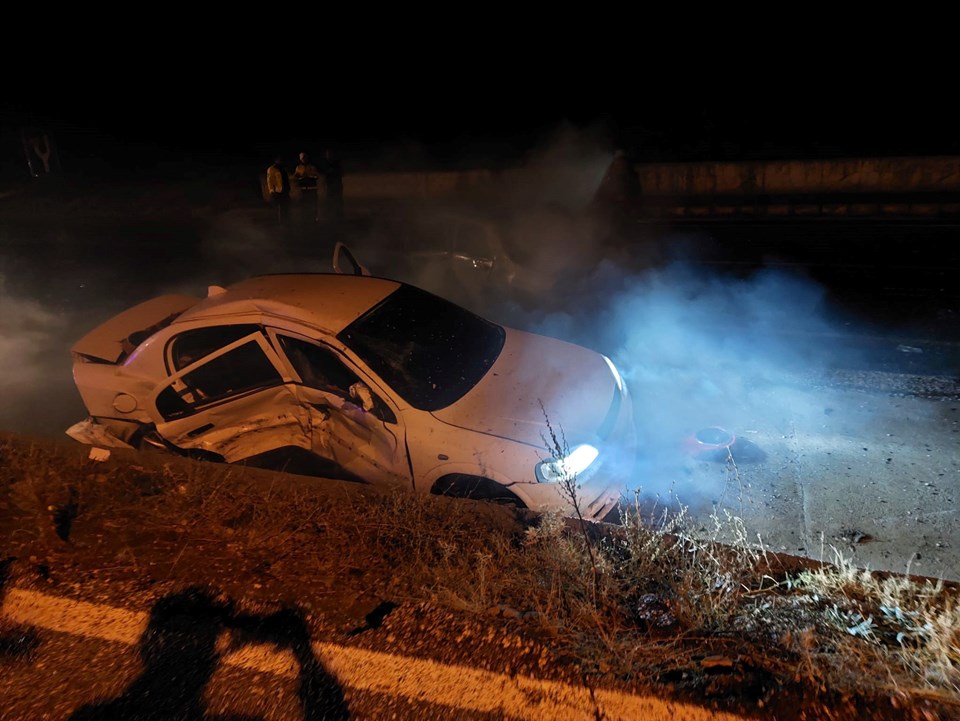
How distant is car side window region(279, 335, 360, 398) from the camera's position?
444 centimetres

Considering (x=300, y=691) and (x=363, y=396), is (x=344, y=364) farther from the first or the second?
(x=300, y=691)

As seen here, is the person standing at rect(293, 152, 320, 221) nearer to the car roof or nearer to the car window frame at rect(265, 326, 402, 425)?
the car roof

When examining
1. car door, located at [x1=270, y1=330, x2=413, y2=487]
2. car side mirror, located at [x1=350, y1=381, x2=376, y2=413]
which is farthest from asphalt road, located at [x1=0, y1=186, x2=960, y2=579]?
car side mirror, located at [x1=350, y1=381, x2=376, y2=413]

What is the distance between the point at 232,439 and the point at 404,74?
2569cm

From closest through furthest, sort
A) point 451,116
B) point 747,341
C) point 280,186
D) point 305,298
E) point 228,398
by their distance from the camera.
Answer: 1. point 228,398
2. point 305,298
3. point 747,341
4. point 280,186
5. point 451,116

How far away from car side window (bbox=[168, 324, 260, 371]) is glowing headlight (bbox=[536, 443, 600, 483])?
257 centimetres

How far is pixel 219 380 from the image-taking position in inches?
194

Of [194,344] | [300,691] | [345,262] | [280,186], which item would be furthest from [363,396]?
[280,186]

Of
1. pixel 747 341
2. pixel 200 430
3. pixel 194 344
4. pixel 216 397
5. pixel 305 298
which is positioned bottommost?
pixel 747 341

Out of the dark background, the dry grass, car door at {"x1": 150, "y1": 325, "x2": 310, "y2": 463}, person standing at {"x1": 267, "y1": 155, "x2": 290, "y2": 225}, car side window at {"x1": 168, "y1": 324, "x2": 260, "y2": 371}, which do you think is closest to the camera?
the dry grass

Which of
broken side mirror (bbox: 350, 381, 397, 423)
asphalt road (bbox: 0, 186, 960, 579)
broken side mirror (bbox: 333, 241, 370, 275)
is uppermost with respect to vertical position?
broken side mirror (bbox: 333, 241, 370, 275)

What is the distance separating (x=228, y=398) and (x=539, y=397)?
7.42 feet

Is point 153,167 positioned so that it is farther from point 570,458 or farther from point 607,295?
point 570,458

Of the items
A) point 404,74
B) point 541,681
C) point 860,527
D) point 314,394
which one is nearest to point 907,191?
point 860,527
